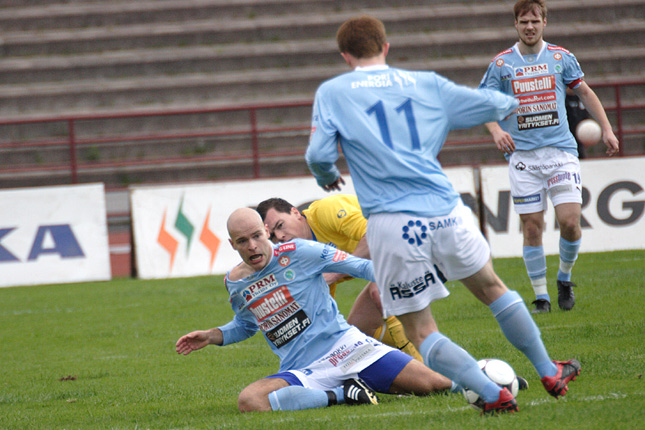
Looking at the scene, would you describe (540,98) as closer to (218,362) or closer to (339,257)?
(339,257)

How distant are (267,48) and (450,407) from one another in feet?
54.0

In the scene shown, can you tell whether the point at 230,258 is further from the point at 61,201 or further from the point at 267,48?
the point at 267,48

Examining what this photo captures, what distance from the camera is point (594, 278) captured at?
8.28 m

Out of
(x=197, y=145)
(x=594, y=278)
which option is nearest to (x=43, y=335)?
(x=594, y=278)

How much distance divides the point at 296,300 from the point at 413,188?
4.18 ft

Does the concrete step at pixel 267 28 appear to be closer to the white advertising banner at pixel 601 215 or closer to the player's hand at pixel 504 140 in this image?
the white advertising banner at pixel 601 215

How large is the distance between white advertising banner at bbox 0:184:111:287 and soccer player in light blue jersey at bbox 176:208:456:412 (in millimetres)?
7409

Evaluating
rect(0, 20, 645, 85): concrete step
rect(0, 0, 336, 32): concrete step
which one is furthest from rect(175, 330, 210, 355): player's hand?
rect(0, 0, 336, 32): concrete step

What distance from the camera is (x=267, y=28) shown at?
1970 cm

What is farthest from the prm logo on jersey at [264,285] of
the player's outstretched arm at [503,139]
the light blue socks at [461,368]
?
the player's outstretched arm at [503,139]

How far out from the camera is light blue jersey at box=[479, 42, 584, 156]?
21.5 ft

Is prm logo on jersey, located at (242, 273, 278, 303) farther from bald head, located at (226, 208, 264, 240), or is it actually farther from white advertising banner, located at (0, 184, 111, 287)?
white advertising banner, located at (0, 184, 111, 287)

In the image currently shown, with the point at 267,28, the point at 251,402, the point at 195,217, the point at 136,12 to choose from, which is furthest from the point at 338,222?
the point at 136,12

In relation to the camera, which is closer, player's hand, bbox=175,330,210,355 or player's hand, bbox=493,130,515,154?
player's hand, bbox=175,330,210,355
